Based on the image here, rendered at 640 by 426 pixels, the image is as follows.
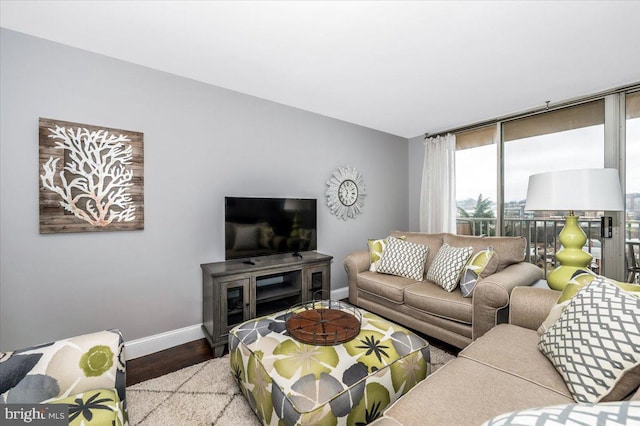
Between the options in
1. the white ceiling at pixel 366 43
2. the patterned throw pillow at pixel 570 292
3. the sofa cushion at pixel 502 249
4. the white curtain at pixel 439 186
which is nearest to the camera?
the patterned throw pillow at pixel 570 292

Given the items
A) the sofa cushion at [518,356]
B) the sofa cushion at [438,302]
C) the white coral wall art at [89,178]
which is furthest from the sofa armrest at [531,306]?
the white coral wall art at [89,178]

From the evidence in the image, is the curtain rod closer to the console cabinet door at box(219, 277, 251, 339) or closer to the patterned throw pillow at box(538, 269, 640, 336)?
the patterned throw pillow at box(538, 269, 640, 336)

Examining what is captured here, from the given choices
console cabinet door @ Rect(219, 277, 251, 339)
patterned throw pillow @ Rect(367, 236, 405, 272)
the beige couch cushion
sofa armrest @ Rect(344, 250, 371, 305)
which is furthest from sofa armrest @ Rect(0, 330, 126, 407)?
patterned throw pillow @ Rect(367, 236, 405, 272)

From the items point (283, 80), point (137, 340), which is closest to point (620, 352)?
point (283, 80)

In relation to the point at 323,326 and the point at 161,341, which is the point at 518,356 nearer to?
the point at 323,326

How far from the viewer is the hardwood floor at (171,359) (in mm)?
2024

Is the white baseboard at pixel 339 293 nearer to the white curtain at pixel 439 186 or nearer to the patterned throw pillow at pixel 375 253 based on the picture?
the patterned throw pillow at pixel 375 253

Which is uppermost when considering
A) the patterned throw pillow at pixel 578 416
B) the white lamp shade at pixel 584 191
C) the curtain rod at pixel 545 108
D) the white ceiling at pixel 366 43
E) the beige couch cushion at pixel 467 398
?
the white ceiling at pixel 366 43

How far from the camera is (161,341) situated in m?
2.38

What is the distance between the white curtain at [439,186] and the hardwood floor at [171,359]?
2.01 meters

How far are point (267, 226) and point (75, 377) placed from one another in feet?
5.79

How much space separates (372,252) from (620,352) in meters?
2.18

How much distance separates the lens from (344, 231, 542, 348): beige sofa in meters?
2.04

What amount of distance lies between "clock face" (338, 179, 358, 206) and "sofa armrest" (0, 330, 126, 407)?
2.79 metres
